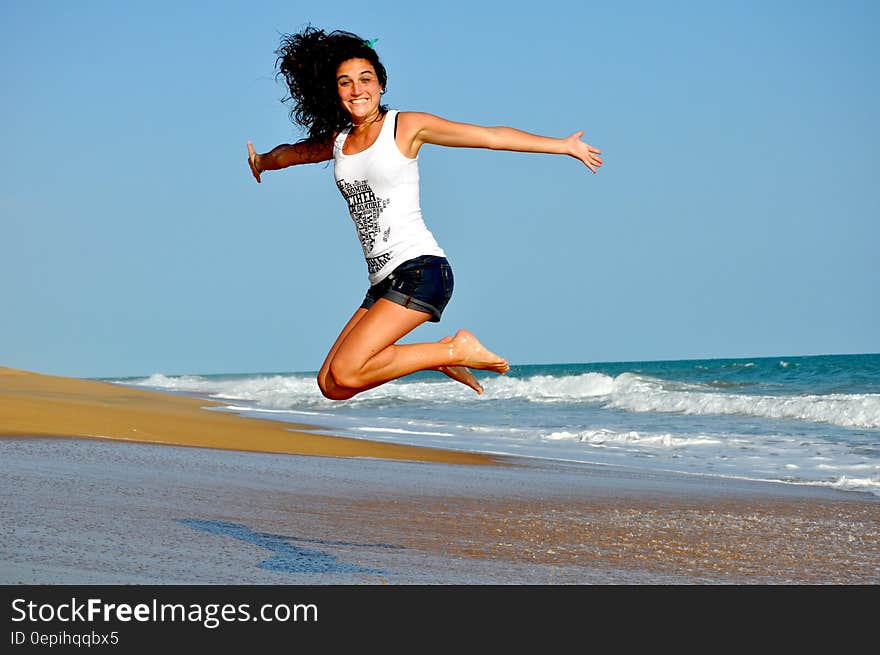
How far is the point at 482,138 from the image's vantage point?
5.17m

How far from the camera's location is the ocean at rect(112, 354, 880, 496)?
1155cm

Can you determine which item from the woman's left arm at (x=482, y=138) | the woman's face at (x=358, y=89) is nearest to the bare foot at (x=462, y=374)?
the woman's left arm at (x=482, y=138)

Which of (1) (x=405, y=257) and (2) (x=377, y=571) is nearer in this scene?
(2) (x=377, y=571)

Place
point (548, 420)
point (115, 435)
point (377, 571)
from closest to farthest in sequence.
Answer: point (377, 571) → point (115, 435) → point (548, 420)

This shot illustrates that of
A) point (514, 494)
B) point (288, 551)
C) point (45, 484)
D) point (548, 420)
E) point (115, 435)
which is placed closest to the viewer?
point (288, 551)

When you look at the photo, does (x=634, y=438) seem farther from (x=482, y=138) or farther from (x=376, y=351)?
(x=482, y=138)

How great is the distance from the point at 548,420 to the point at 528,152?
44.1ft

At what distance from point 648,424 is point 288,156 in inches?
490

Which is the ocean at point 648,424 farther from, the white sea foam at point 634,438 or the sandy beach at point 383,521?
the sandy beach at point 383,521

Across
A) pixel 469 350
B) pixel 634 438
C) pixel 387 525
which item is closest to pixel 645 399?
pixel 634 438

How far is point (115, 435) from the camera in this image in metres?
10.6

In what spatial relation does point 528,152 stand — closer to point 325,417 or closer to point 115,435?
point 115,435
